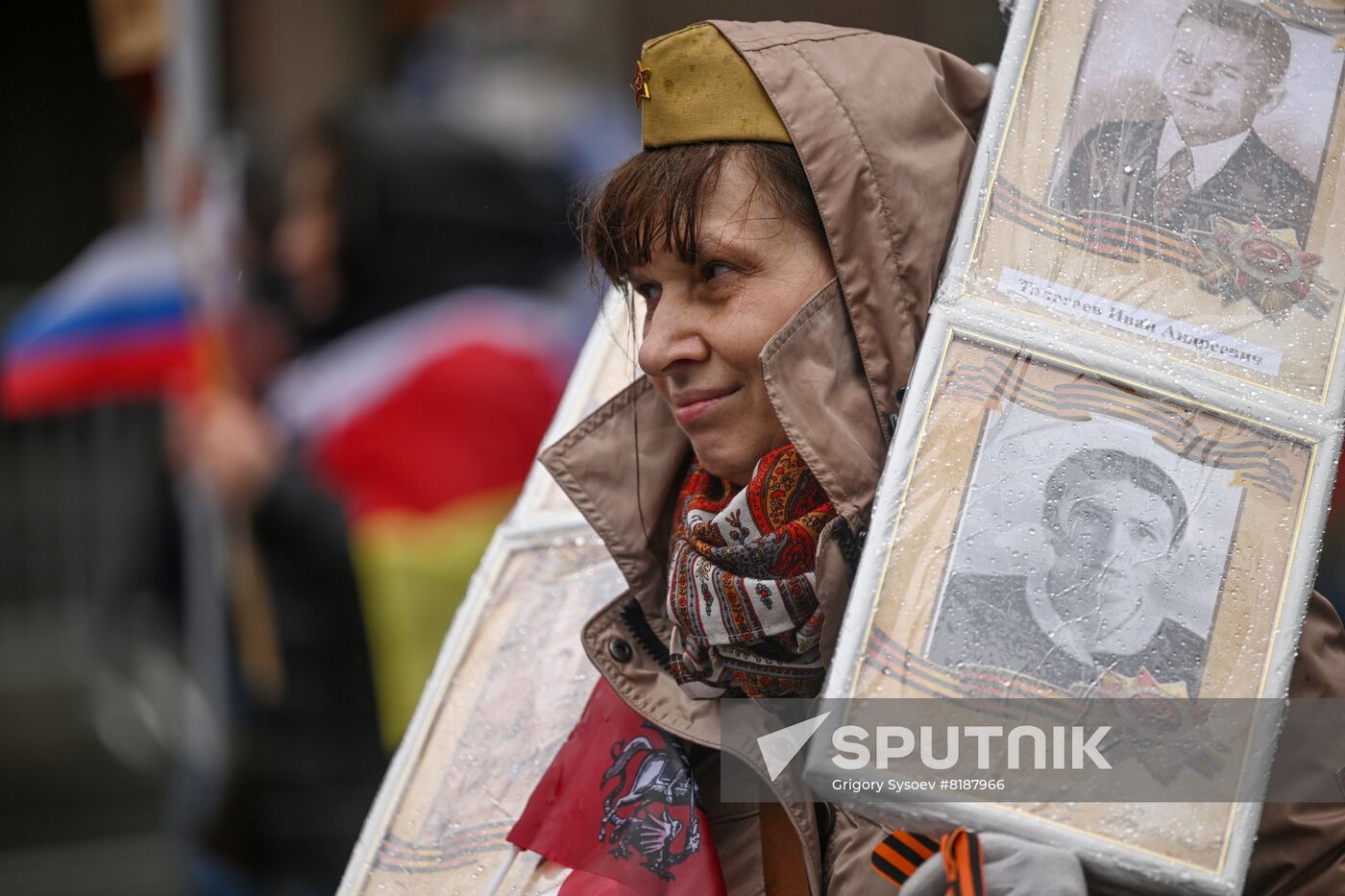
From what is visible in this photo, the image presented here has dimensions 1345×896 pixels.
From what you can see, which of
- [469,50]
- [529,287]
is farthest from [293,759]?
[469,50]

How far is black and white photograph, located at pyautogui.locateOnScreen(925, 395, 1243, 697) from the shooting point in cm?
186

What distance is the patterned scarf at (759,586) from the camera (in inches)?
84.7

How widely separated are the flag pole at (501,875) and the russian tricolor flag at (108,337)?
3.86 meters

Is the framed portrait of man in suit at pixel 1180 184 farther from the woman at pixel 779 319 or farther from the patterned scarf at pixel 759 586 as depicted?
the patterned scarf at pixel 759 586

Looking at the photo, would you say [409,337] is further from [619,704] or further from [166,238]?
[619,704]

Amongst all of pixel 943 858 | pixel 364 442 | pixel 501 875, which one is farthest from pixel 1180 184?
pixel 364 442

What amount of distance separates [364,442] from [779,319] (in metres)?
2.79

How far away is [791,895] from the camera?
2.22m

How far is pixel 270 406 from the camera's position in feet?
16.7

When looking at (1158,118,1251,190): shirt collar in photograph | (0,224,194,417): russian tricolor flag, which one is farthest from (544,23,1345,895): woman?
(0,224,194,417): russian tricolor flag

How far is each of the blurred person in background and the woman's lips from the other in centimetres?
211

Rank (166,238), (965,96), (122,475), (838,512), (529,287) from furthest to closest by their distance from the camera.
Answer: (122,475) → (166,238) → (529,287) → (965,96) → (838,512)

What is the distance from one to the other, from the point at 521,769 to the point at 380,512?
6.73 feet

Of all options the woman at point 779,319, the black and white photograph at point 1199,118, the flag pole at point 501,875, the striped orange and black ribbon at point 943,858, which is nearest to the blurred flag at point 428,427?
the flag pole at point 501,875
